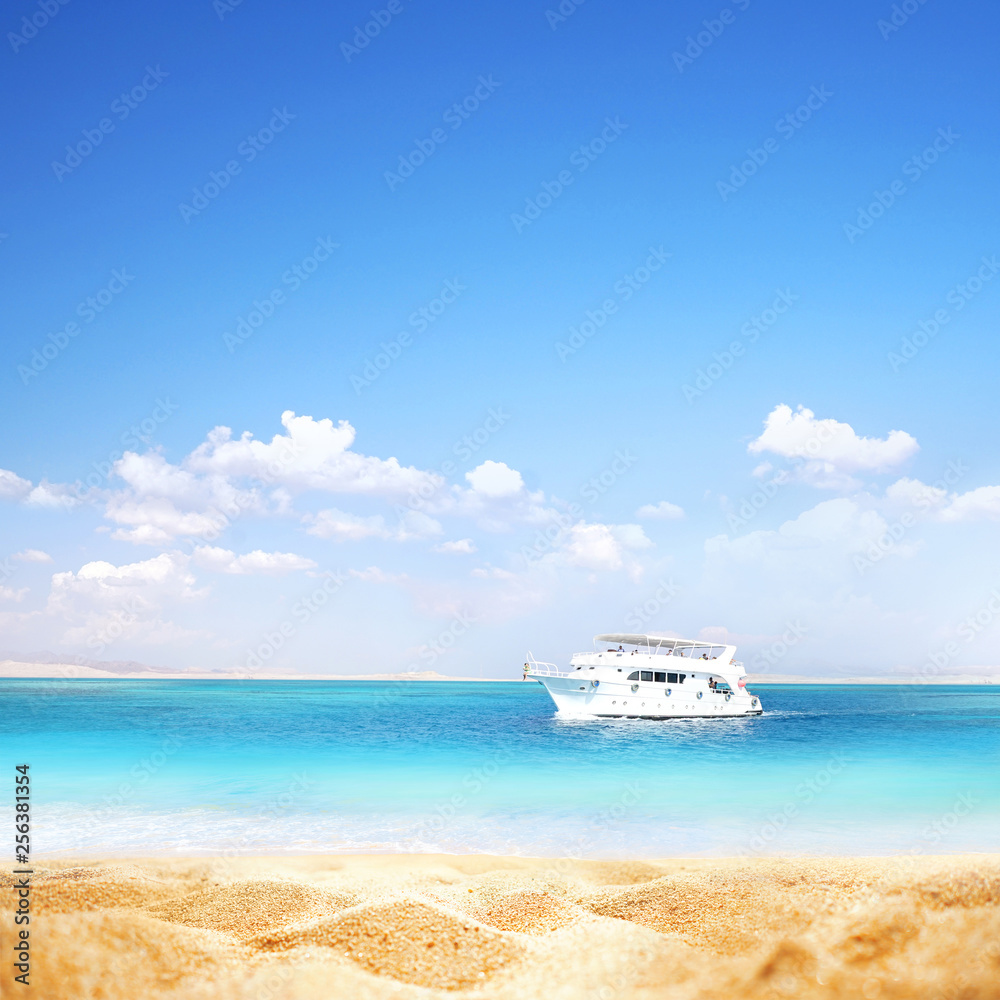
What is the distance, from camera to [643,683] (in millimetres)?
45188

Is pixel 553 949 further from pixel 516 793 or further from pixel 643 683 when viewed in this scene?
pixel 643 683

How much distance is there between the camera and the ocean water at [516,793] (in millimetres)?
13484

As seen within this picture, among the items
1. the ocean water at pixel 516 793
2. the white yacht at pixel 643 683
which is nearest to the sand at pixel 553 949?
the ocean water at pixel 516 793

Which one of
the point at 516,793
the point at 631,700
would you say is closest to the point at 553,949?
the point at 516,793

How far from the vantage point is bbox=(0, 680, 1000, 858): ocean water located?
44.2ft

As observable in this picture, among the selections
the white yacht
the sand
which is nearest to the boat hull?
the white yacht

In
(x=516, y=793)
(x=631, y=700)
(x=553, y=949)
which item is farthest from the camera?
(x=631, y=700)

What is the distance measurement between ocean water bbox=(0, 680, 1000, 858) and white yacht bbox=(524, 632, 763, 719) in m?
5.78

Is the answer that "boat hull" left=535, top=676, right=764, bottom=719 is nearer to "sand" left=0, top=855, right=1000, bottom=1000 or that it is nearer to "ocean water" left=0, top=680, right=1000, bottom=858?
"ocean water" left=0, top=680, right=1000, bottom=858

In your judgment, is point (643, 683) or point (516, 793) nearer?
point (516, 793)

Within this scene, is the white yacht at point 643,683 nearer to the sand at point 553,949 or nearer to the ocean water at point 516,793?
the ocean water at point 516,793

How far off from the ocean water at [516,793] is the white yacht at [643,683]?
19.0ft

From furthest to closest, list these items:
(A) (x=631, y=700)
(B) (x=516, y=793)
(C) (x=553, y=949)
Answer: (A) (x=631, y=700), (B) (x=516, y=793), (C) (x=553, y=949)

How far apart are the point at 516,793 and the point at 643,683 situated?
27889 mm
